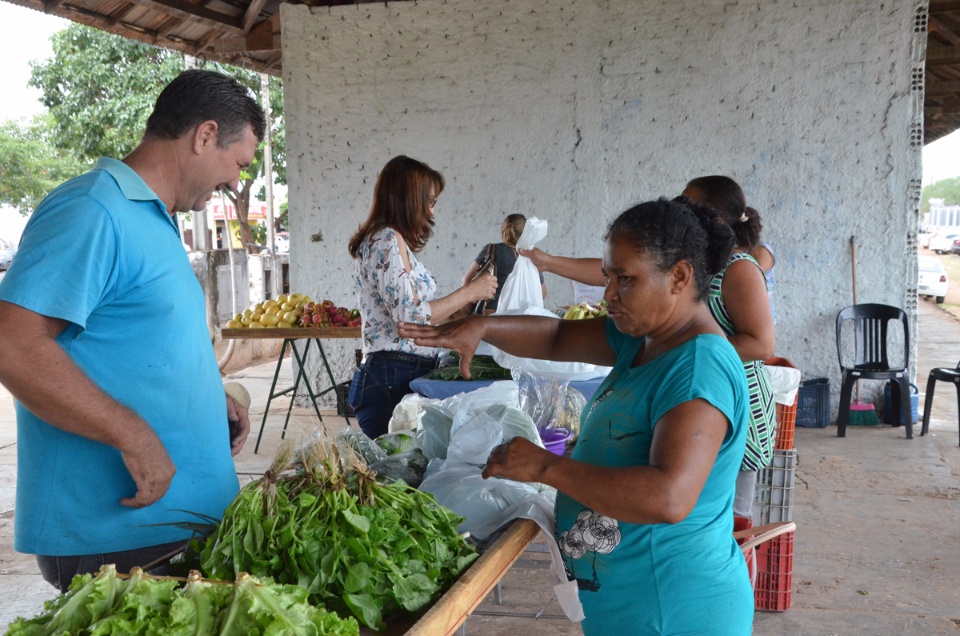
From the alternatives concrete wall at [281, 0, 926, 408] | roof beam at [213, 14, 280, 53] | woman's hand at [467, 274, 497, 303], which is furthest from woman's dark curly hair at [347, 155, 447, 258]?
roof beam at [213, 14, 280, 53]

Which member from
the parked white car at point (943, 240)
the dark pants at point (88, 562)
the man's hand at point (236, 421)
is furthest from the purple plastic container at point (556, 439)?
the parked white car at point (943, 240)

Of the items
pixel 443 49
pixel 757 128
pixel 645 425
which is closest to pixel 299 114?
pixel 443 49

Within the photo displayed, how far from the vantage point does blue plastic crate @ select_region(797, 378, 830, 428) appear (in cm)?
712

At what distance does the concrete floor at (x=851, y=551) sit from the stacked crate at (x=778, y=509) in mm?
100

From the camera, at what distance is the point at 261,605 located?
130 centimetres

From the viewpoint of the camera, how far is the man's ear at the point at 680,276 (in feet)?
5.79

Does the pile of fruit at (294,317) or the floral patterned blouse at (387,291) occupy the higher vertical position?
the floral patterned blouse at (387,291)

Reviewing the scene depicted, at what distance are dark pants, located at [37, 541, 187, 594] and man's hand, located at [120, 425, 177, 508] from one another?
14 cm

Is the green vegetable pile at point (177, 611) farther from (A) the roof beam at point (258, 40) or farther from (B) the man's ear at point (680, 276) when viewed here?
(A) the roof beam at point (258, 40)

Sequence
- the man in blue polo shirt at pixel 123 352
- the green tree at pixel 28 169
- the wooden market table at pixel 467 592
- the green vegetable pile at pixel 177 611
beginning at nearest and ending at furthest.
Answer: the green vegetable pile at pixel 177 611 < the wooden market table at pixel 467 592 < the man in blue polo shirt at pixel 123 352 < the green tree at pixel 28 169

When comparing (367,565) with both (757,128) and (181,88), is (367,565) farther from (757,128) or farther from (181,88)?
(757,128)

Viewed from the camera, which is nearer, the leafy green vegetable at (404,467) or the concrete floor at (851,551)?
the leafy green vegetable at (404,467)

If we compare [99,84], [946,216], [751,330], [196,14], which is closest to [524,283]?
[751,330]

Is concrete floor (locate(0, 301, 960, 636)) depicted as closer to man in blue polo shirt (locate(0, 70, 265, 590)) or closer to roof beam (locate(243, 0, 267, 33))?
man in blue polo shirt (locate(0, 70, 265, 590))
